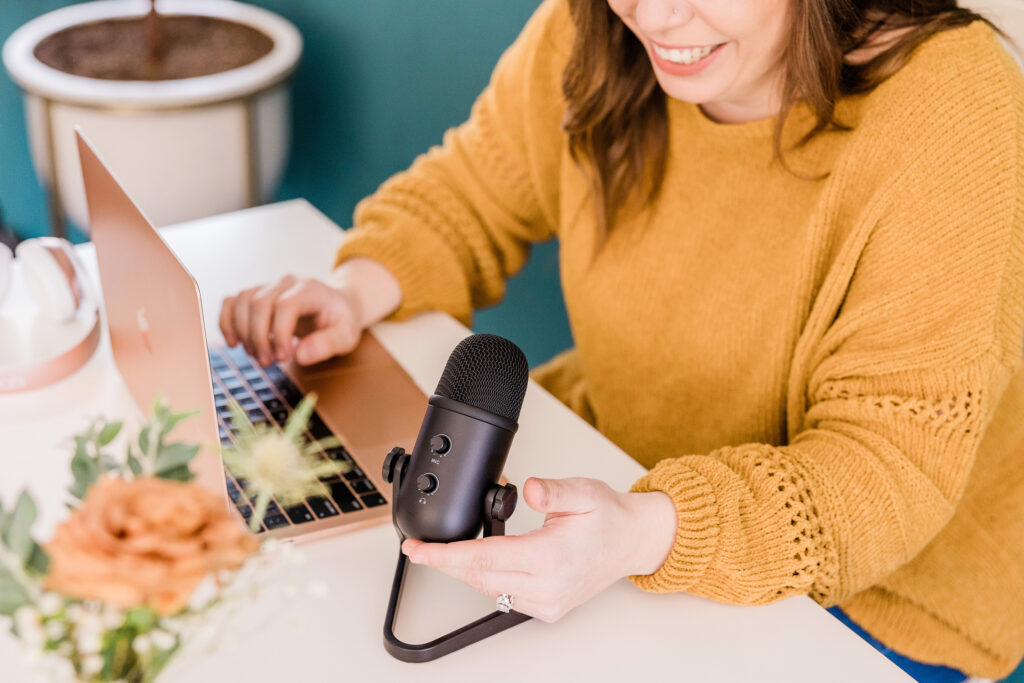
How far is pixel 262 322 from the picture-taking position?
3.15ft

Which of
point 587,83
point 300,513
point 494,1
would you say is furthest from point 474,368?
point 494,1

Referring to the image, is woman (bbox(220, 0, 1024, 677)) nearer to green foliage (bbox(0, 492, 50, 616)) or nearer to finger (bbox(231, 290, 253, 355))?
finger (bbox(231, 290, 253, 355))

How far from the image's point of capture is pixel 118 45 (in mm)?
2068

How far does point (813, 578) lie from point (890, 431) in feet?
0.48

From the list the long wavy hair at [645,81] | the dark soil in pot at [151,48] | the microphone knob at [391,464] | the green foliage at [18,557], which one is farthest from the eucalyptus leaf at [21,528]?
the dark soil in pot at [151,48]

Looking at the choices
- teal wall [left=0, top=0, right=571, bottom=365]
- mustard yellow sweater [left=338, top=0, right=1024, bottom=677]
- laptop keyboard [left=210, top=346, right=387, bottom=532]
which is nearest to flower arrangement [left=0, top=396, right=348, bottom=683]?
laptop keyboard [left=210, top=346, right=387, bottom=532]

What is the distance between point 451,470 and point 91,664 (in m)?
0.29

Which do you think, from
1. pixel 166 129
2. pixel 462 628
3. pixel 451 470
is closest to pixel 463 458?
pixel 451 470

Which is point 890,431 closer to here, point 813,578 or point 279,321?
point 813,578

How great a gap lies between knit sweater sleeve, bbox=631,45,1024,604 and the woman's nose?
22cm

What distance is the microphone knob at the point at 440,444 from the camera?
0.64 metres

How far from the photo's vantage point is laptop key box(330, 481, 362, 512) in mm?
778

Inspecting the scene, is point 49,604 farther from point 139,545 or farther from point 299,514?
point 299,514

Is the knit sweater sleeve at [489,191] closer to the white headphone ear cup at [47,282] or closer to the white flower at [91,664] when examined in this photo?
the white headphone ear cup at [47,282]
